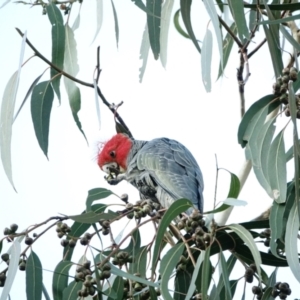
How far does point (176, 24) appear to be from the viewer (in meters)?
3.60

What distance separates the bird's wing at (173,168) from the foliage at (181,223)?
1.01 metres

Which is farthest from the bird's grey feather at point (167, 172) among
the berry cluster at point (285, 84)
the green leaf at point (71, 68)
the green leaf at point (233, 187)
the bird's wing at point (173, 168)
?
the berry cluster at point (285, 84)

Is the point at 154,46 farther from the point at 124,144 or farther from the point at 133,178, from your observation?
the point at 124,144

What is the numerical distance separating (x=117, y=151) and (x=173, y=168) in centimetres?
76

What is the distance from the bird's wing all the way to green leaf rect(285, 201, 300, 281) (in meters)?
1.26

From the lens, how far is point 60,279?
2365mm

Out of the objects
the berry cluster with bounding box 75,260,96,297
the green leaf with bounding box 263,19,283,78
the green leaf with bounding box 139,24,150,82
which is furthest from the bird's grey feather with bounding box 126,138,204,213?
the berry cluster with bounding box 75,260,96,297

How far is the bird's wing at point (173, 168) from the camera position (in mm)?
3564

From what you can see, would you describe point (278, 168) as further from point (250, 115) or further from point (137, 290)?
point (137, 290)

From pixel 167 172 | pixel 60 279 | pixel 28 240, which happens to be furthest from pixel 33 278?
pixel 167 172

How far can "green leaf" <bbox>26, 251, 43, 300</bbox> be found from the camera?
2.28m

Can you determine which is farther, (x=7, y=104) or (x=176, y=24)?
(x=176, y=24)

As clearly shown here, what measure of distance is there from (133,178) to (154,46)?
5.14 ft

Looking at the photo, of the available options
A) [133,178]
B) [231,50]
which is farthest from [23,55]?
[133,178]
